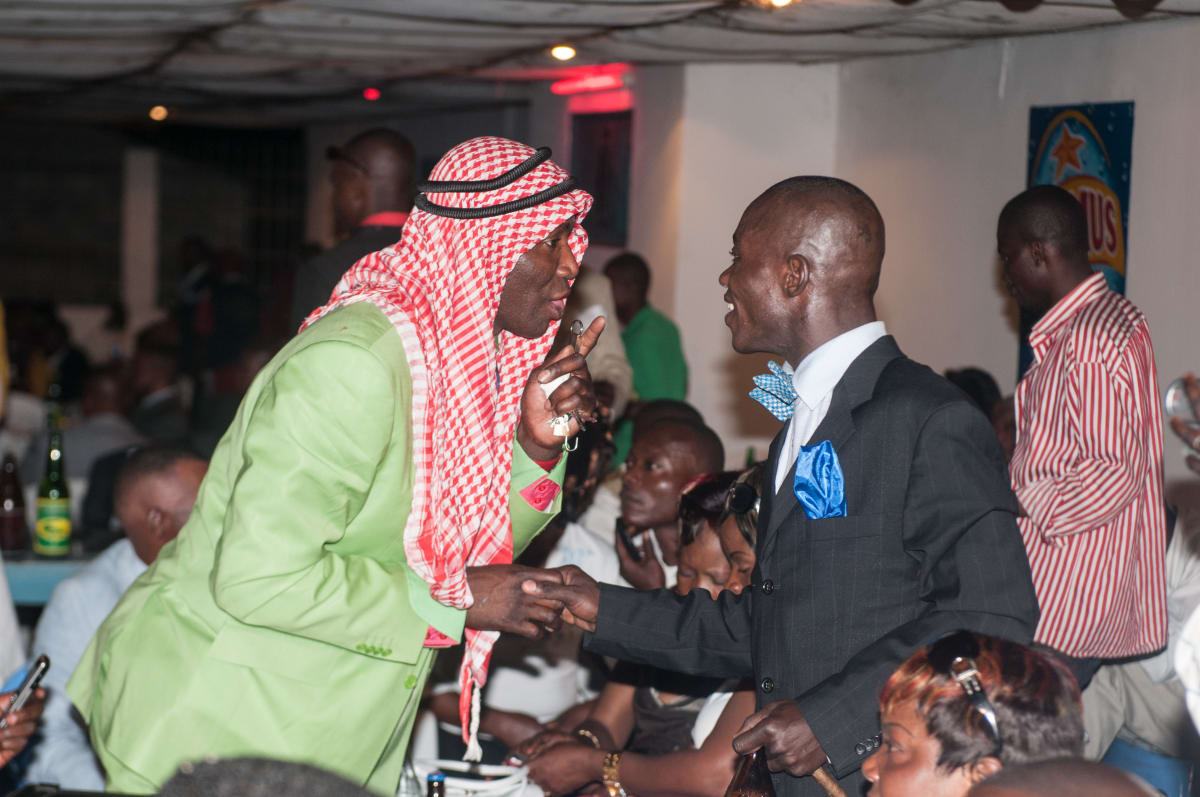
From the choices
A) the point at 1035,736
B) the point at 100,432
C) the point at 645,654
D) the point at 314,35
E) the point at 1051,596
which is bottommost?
the point at 100,432

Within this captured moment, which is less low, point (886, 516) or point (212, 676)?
point (886, 516)

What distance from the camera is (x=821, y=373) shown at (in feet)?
7.61

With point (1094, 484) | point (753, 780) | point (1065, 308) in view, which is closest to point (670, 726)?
point (753, 780)

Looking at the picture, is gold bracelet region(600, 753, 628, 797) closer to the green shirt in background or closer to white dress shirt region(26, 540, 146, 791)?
white dress shirt region(26, 540, 146, 791)

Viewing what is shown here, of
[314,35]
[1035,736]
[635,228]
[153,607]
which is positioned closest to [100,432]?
[314,35]

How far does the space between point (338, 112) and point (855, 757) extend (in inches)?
402

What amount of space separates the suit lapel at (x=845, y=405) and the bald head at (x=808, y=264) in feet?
0.23

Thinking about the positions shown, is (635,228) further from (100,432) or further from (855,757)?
(855,757)

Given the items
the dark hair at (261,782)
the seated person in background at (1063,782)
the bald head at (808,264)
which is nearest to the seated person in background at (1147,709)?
the bald head at (808,264)

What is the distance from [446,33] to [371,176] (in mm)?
1998

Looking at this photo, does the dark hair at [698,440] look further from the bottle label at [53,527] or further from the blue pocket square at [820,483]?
the bottle label at [53,527]

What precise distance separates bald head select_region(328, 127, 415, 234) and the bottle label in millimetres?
1402

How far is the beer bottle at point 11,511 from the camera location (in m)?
4.87

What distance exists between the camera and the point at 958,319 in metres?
6.23
